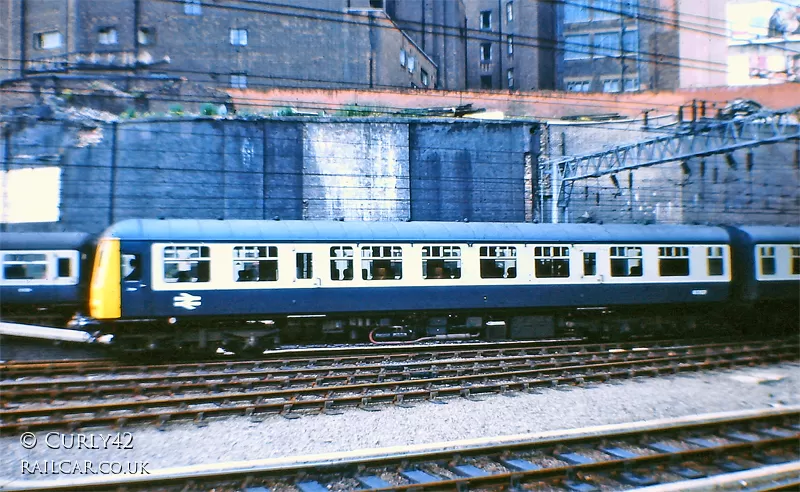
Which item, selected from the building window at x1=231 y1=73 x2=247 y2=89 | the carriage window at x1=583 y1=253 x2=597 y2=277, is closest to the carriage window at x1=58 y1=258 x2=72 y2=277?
the carriage window at x1=583 y1=253 x2=597 y2=277

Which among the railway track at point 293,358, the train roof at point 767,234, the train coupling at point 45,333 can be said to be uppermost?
the train roof at point 767,234

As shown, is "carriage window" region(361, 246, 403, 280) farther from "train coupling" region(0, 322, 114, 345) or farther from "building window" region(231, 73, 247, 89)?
"building window" region(231, 73, 247, 89)

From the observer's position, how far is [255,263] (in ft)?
43.5

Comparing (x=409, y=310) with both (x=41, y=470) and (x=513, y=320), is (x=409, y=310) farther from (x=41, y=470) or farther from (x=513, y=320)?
(x=41, y=470)

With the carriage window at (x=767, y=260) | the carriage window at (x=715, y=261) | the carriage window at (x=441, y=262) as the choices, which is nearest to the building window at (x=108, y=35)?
the carriage window at (x=441, y=262)

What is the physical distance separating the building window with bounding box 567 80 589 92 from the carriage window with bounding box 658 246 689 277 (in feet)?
100

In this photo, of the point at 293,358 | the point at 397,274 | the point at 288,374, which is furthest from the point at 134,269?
the point at 397,274

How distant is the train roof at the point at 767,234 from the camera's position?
16750mm

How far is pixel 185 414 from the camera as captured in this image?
931 cm

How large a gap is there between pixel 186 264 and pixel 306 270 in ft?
8.33

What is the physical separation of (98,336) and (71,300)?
16.0ft

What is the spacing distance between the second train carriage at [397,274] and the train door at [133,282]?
2 centimetres

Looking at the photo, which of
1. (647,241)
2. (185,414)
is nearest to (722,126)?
(647,241)

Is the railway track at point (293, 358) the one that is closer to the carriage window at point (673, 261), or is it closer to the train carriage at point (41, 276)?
the carriage window at point (673, 261)
